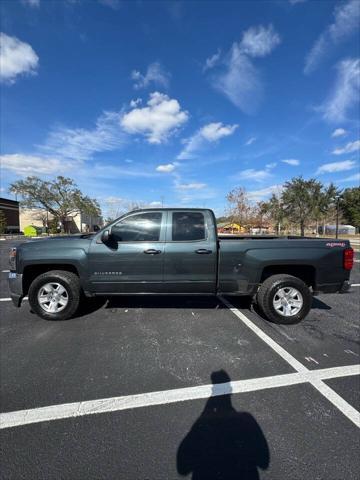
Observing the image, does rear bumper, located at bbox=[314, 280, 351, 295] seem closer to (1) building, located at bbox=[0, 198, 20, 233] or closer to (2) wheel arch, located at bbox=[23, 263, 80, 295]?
(2) wheel arch, located at bbox=[23, 263, 80, 295]

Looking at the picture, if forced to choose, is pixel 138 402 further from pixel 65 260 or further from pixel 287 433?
pixel 65 260

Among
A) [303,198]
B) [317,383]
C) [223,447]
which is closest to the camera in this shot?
[223,447]

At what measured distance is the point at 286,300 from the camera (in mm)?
4344

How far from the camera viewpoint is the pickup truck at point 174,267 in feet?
14.1

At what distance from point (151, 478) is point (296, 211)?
158ft

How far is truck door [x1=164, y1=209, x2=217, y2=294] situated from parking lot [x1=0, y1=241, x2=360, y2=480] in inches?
26.2

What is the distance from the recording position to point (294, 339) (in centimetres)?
380

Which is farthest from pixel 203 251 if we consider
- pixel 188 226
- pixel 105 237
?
pixel 105 237

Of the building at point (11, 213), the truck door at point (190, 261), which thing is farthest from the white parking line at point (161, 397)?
the building at point (11, 213)

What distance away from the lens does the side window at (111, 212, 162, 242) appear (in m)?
4.40

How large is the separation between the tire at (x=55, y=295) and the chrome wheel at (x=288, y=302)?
3.43 metres

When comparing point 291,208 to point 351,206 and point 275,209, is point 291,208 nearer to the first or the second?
point 275,209

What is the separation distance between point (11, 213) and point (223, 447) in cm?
7647

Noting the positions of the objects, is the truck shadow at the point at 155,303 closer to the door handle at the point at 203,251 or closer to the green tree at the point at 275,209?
the door handle at the point at 203,251
